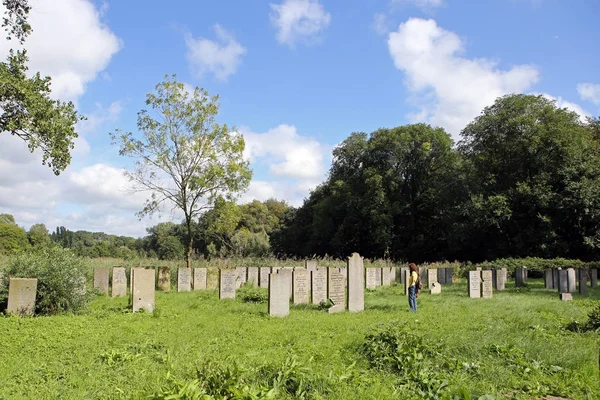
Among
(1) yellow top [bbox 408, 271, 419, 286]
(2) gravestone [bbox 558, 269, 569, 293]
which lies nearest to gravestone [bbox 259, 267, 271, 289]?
(1) yellow top [bbox 408, 271, 419, 286]

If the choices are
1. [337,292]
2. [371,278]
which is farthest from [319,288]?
[371,278]

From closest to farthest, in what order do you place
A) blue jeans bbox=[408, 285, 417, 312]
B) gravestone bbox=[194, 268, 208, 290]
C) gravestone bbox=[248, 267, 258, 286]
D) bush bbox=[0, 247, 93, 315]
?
bush bbox=[0, 247, 93, 315]
blue jeans bbox=[408, 285, 417, 312]
gravestone bbox=[194, 268, 208, 290]
gravestone bbox=[248, 267, 258, 286]

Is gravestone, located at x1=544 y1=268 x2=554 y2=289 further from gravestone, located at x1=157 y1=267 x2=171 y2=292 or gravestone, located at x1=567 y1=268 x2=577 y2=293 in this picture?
gravestone, located at x1=157 y1=267 x2=171 y2=292

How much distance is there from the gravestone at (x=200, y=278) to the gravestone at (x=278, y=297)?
8844 millimetres

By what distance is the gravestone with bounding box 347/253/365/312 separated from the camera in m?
13.4

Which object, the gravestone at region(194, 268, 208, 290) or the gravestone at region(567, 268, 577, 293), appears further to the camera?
the gravestone at region(194, 268, 208, 290)

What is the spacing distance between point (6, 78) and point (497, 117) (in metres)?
30.6

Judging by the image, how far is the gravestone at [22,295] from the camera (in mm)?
11547

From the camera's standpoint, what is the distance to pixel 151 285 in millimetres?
13117

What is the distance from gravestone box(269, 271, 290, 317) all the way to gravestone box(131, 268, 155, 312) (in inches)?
138

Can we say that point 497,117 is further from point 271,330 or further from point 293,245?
point 271,330

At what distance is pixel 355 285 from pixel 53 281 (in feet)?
27.0

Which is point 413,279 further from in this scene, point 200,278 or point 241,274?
point 200,278

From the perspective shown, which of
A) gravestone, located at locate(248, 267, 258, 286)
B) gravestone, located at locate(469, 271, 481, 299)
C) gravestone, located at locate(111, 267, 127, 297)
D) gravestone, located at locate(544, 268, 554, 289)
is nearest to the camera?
gravestone, located at locate(469, 271, 481, 299)
